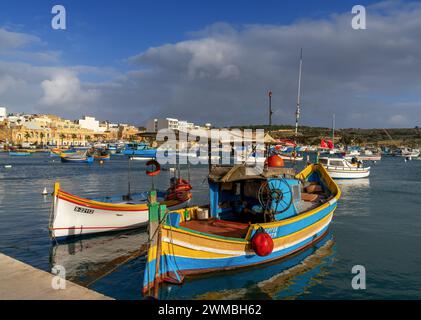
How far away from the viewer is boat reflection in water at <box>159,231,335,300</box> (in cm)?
1146

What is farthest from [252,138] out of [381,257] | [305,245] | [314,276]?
[381,257]

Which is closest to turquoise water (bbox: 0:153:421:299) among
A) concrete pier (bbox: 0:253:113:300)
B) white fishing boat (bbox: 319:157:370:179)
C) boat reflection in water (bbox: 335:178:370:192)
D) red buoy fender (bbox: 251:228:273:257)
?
red buoy fender (bbox: 251:228:273:257)

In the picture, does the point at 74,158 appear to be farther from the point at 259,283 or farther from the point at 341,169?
the point at 259,283

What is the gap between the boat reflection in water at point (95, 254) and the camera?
13562 millimetres

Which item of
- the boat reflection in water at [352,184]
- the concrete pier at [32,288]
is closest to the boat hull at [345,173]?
the boat reflection in water at [352,184]

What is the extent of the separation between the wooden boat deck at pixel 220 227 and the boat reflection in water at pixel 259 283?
1423 mm

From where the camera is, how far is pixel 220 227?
1406 centimetres

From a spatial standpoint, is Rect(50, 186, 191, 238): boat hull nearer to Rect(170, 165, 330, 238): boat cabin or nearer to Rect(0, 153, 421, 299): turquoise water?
Rect(0, 153, 421, 299): turquoise water

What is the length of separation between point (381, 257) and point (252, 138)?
829 centimetres

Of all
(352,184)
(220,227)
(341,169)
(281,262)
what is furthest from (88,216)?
(341,169)

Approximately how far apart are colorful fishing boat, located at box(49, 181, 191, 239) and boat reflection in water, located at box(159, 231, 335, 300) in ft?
27.7

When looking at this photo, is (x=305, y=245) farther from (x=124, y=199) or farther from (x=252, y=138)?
(x=124, y=199)

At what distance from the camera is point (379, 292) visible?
40.0 feet

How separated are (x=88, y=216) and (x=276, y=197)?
10563 millimetres
